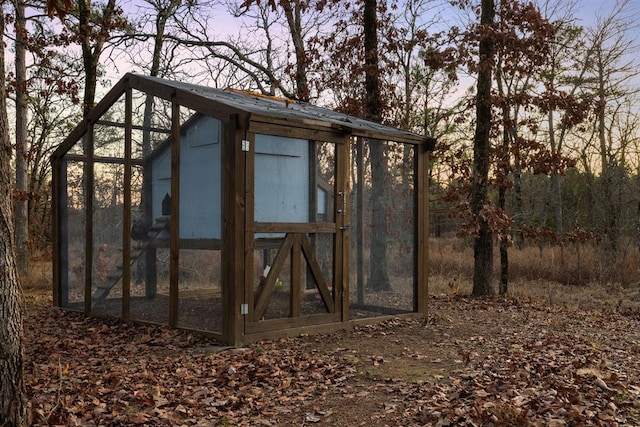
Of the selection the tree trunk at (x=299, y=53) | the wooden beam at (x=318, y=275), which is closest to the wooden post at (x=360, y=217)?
the wooden beam at (x=318, y=275)

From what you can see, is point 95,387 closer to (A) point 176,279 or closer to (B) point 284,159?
(A) point 176,279

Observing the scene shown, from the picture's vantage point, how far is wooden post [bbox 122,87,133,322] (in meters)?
8.55

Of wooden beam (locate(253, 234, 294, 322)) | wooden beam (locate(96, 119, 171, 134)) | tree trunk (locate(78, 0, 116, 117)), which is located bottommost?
wooden beam (locate(253, 234, 294, 322))

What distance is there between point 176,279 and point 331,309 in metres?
1.94

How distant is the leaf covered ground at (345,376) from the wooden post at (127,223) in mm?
372

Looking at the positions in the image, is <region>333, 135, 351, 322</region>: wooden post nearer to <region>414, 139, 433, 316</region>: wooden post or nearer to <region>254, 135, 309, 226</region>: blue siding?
<region>254, 135, 309, 226</region>: blue siding

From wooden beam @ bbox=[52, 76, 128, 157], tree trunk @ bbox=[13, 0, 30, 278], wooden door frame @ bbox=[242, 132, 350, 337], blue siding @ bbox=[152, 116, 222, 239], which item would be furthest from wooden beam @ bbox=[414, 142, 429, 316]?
tree trunk @ bbox=[13, 0, 30, 278]

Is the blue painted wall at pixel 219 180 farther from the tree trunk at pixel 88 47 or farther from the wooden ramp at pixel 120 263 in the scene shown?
the tree trunk at pixel 88 47

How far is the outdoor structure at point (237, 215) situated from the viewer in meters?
7.27

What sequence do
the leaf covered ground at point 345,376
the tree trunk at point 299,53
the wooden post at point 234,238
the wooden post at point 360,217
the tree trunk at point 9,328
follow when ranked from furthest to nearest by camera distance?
1. the tree trunk at point 299,53
2. the wooden post at point 360,217
3. the wooden post at point 234,238
4. the leaf covered ground at point 345,376
5. the tree trunk at point 9,328

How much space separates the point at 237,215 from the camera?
704 cm

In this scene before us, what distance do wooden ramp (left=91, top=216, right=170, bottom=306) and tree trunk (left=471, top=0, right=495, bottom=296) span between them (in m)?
5.97

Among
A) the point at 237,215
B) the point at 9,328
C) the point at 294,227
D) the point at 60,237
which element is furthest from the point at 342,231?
the point at 9,328

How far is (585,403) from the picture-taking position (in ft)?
15.2
